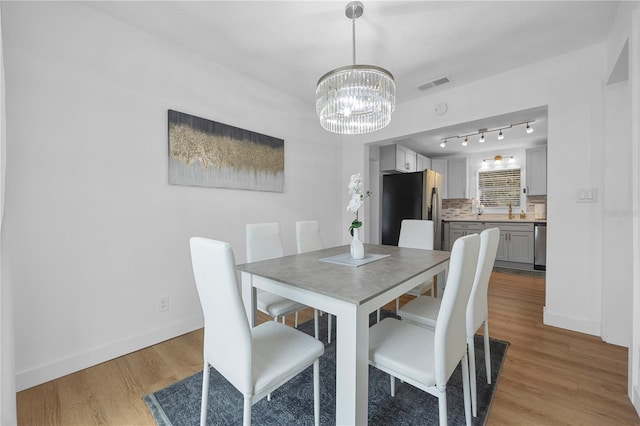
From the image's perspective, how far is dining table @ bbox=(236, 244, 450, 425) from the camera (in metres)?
1.05

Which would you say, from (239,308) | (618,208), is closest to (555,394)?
(618,208)

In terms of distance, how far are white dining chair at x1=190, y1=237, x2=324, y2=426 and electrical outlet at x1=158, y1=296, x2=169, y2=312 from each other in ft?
4.09

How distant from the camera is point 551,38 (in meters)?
2.17

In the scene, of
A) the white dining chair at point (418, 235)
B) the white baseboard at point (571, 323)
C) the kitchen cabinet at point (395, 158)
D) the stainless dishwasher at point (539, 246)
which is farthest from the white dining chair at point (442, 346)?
the stainless dishwasher at point (539, 246)

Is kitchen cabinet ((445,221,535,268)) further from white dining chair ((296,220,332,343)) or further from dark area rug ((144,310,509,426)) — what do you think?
white dining chair ((296,220,332,343))

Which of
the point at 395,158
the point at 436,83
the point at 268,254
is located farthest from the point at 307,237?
the point at 395,158

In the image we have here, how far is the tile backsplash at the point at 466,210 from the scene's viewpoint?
5.09 metres

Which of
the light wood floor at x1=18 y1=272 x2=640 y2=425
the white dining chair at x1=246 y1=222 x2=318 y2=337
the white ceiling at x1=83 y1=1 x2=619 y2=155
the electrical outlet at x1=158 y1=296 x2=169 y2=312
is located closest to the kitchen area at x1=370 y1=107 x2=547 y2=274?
the white ceiling at x1=83 y1=1 x2=619 y2=155

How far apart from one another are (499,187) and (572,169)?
127 inches

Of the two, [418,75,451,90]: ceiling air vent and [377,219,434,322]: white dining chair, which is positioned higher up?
[418,75,451,90]: ceiling air vent

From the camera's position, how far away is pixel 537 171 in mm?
4785

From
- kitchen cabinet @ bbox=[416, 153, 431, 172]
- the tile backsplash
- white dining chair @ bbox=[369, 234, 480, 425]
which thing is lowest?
white dining chair @ bbox=[369, 234, 480, 425]

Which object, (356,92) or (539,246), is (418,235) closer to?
(356,92)

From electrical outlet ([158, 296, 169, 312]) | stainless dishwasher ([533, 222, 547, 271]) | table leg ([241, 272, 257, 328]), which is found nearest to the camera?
table leg ([241, 272, 257, 328])
